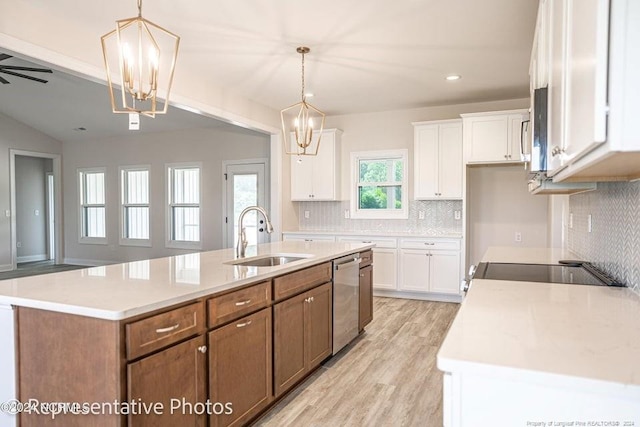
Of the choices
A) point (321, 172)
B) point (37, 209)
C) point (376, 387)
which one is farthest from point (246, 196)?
point (37, 209)

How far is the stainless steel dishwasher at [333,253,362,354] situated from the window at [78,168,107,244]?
672cm

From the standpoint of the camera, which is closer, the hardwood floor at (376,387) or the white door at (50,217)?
the hardwood floor at (376,387)

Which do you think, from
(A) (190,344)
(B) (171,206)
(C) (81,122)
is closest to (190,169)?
(B) (171,206)

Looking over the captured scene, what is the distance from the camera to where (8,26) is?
2703 millimetres

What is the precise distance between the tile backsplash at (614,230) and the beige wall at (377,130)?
318cm

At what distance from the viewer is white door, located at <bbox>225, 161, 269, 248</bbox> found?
6.92 metres

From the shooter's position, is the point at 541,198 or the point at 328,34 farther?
the point at 541,198

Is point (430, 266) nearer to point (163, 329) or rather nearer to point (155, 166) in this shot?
point (163, 329)

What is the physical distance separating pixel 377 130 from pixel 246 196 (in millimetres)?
2469

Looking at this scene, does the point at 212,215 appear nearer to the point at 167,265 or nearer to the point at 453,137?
the point at 453,137

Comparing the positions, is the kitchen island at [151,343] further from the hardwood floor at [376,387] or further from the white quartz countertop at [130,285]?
the hardwood floor at [376,387]

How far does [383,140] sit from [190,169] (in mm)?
3657

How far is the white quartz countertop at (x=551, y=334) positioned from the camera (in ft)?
3.08

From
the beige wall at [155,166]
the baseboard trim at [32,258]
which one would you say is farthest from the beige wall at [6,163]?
the baseboard trim at [32,258]
